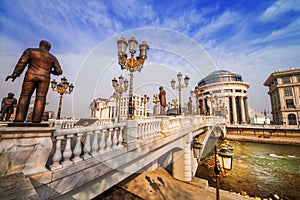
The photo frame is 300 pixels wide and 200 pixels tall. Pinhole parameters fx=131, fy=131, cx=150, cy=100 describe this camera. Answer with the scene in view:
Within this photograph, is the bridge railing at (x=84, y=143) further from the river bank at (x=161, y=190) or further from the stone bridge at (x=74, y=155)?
the river bank at (x=161, y=190)

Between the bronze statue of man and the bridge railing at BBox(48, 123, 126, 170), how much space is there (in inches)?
26.4

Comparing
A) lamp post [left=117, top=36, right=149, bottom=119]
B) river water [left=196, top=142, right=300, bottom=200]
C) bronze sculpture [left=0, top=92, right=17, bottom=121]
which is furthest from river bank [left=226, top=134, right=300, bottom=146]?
bronze sculpture [left=0, top=92, right=17, bottom=121]

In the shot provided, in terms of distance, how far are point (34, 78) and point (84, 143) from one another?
5.25 feet

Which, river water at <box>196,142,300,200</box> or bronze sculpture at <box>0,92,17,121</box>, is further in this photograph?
river water at <box>196,142,300,200</box>

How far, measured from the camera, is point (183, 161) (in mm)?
8594

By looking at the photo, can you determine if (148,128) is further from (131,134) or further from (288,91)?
(288,91)

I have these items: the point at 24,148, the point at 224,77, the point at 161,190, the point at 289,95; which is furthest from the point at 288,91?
the point at 24,148

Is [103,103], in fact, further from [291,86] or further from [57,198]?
[291,86]

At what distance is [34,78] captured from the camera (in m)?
2.53

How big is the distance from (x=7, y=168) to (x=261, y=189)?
43.8 feet

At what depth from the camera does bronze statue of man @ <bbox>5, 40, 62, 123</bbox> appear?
2479 millimetres

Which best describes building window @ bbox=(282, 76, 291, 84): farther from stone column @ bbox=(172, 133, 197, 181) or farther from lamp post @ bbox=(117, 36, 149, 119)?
lamp post @ bbox=(117, 36, 149, 119)

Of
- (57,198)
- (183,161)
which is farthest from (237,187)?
(57,198)

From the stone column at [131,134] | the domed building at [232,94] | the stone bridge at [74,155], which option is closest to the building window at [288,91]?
the domed building at [232,94]
